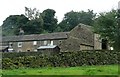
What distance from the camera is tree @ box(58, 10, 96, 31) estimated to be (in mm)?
109375

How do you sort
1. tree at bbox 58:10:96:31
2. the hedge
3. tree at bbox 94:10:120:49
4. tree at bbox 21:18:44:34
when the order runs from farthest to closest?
tree at bbox 58:10:96:31 → tree at bbox 21:18:44:34 → tree at bbox 94:10:120:49 → the hedge

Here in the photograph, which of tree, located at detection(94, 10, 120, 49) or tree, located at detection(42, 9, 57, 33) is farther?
tree, located at detection(42, 9, 57, 33)

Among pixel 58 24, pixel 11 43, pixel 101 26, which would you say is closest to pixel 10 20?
pixel 58 24

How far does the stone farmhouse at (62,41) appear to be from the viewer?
55844 mm

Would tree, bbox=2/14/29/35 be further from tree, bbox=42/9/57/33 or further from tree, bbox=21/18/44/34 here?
tree, bbox=42/9/57/33

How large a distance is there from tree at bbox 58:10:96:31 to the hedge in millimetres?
70980

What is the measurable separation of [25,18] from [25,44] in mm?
22221

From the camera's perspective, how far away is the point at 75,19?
113375 mm

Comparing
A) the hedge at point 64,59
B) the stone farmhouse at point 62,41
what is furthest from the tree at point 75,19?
the hedge at point 64,59

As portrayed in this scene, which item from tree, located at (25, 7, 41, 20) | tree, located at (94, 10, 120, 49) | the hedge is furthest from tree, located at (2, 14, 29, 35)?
the hedge

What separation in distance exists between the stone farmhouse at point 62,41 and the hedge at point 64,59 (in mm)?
18311

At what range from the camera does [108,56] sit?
37250mm

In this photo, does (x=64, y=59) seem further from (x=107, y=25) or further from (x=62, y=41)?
(x=62, y=41)

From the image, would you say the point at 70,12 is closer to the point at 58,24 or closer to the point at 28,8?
the point at 58,24
